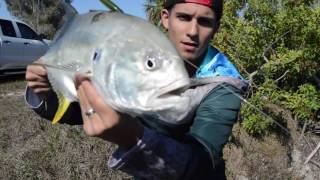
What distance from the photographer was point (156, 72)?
5.04 ft

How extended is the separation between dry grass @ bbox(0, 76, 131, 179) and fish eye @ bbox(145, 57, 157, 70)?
12.7 ft

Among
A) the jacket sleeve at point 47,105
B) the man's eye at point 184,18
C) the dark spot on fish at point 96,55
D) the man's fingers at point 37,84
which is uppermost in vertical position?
the dark spot on fish at point 96,55

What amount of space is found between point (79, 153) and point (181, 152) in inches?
150

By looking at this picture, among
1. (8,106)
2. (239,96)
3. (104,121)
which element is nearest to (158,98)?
(104,121)

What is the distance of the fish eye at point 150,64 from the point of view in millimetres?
1536

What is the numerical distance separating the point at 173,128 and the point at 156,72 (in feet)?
2.18

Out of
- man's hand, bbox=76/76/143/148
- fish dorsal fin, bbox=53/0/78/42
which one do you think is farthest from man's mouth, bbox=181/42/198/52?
man's hand, bbox=76/76/143/148

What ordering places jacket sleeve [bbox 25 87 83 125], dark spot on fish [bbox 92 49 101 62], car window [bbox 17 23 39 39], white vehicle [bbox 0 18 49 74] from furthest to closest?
car window [bbox 17 23 39 39], white vehicle [bbox 0 18 49 74], jacket sleeve [bbox 25 87 83 125], dark spot on fish [bbox 92 49 101 62]

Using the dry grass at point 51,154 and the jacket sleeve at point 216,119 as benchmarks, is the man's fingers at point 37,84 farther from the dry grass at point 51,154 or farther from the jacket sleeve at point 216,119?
the dry grass at point 51,154

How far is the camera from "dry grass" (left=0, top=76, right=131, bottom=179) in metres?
5.28

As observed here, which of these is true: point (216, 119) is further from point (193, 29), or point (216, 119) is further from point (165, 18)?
point (165, 18)

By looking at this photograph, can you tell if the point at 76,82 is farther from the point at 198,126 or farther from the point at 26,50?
the point at 26,50

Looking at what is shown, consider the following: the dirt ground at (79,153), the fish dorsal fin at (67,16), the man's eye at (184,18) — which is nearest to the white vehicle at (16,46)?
the dirt ground at (79,153)

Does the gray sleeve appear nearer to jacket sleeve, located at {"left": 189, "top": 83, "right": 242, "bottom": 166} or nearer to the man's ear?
jacket sleeve, located at {"left": 189, "top": 83, "right": 242, "bottom": 166}
